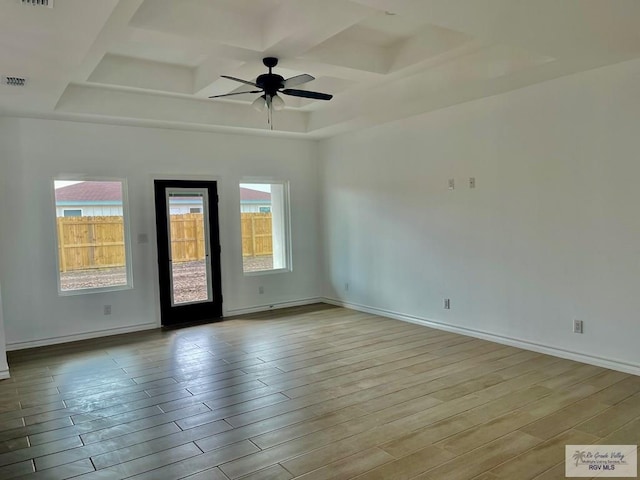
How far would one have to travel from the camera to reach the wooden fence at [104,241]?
573 centimetres

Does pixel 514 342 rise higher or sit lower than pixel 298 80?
lower

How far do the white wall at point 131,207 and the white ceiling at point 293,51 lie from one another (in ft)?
1.29

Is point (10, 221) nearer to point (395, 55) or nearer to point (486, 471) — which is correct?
point (395, 55)

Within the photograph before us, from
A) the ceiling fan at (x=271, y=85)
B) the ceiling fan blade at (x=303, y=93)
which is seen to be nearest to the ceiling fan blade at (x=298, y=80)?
the ceiling fan at (x=271, y=85)

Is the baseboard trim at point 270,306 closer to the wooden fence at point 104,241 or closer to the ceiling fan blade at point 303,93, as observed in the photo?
the wooden fence at point 104,241

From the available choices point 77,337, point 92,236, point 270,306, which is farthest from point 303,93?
point 77,337

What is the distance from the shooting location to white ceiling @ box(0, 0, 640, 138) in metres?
2.90

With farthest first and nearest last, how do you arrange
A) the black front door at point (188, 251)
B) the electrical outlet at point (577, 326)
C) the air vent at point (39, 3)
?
Result: the black front door at point (188, 251) → the electrical outlet at point (577, 326) → the air vent at point (39, 3)

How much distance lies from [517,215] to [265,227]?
388 cm

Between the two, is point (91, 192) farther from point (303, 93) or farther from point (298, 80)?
point (298, 80)

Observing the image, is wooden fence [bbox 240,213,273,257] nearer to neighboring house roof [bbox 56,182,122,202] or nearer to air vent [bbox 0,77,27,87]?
neighboring house roof [bbox 56,182,122,202]

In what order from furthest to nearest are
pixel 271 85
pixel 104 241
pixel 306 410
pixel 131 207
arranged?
1. pixel 131 207
2. pixel 104 241
3. pixel 271 85
4. pixel 306 410

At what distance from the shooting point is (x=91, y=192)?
584 centimetres

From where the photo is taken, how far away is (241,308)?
705cm
